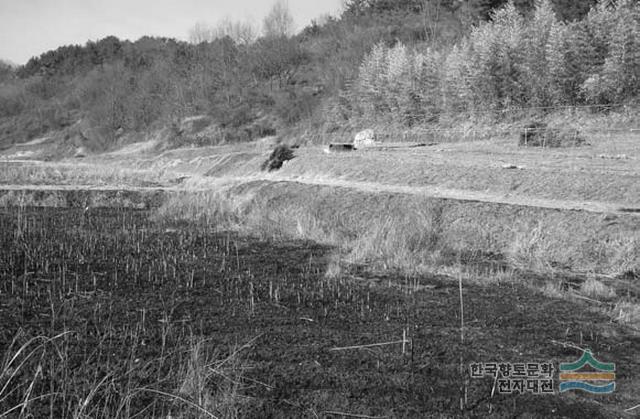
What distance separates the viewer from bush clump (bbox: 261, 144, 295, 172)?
91.4 feet

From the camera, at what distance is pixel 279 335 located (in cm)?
607

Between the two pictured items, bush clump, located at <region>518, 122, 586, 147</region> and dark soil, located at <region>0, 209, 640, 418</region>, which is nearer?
dark soil, located at <region>0, 209, 640, 418</region>

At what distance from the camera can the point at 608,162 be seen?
17.0 metres

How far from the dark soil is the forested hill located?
23.4m

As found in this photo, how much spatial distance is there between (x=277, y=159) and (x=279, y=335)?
22557 mm

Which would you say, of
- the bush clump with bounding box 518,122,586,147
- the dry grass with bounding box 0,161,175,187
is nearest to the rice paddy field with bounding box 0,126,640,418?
the bush clump with bounding box 518,122,586,147

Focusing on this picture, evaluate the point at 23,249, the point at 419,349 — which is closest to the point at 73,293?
the point at 23,249

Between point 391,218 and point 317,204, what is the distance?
153 inches

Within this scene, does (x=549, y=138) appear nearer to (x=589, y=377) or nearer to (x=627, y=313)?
(x=627, y=313)

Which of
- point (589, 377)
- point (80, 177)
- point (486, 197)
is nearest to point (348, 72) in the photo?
point (80, 177)

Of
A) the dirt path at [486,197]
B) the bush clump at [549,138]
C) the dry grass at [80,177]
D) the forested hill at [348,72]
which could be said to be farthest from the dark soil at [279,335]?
the forested hill at [348,72]

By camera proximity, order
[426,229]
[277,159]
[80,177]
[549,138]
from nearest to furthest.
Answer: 1. [426,229]
2. [549,138]
3. [277,159]
4. [80,177]

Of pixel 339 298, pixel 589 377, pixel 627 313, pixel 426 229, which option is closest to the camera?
pixel 589 377

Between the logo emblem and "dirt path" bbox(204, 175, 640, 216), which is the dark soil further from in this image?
"dirt path" bbox(204, 175, 640, 216)
